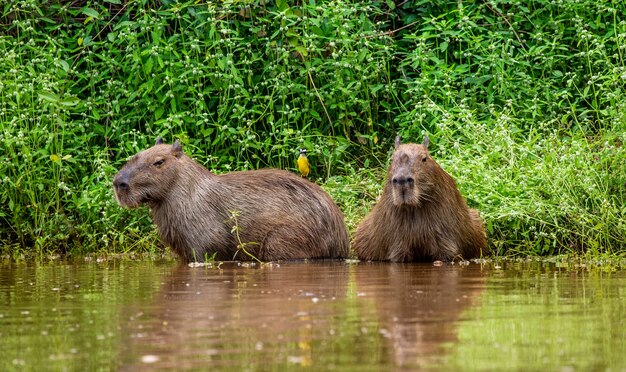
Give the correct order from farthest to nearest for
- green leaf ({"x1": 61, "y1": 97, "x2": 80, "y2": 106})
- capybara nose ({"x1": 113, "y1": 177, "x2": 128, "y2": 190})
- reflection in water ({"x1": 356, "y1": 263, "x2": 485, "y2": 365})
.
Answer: green leaf ({"x1": 61, "y1": 97, "x2": 80, "y2": 106}) → capybara nose ({"x1": 113, "y1": 177, "x2": 128, "y2": 190}) → reflection in water ({"x1": 356, "y1": 263, "x2": 485, "y2": 365})

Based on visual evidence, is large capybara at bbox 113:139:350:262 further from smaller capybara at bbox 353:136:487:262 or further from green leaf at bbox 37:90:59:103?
green leaf at bbox 37:90:59:103

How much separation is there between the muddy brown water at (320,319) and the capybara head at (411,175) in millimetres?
684

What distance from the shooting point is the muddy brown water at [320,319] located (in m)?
5.13

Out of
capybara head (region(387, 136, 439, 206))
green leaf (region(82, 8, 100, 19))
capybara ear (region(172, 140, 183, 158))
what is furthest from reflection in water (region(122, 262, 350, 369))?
green leaf (region(82, 8, 100, 19))

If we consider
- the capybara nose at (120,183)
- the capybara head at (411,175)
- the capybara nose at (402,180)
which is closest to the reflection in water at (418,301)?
the capybara head at (411,175)

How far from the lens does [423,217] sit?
9.86 m

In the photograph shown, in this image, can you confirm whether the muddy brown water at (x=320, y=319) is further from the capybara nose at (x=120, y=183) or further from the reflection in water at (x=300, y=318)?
the capybara nose at (x=120, y=183)

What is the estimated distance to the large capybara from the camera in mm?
10266

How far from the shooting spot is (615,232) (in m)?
9.59

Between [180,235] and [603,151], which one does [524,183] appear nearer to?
[603,151]

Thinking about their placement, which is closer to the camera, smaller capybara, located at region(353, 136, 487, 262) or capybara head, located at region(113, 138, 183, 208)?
smaller capybara, located at region(353, 136, 487, 262)

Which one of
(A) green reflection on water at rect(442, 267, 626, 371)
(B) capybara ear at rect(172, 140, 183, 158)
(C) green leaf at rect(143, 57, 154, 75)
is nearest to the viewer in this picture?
(A) green reflection on water at rect(442, 267, 626, 371)

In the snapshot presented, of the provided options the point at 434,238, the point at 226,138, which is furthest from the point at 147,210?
the point at 434,238

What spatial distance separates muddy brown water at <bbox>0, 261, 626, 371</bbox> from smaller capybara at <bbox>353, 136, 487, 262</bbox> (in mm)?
658
